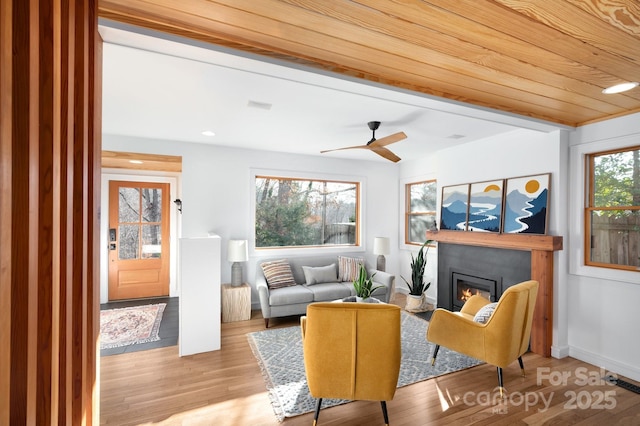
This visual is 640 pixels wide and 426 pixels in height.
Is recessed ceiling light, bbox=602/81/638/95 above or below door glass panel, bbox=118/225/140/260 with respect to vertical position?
above

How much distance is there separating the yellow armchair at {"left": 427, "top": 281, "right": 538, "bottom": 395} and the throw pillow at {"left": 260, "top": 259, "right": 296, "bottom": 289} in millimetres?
2120

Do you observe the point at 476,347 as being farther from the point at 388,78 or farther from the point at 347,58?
the point at 347,58

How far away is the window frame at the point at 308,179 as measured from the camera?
470 cm

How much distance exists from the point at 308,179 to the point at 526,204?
10.2 feet

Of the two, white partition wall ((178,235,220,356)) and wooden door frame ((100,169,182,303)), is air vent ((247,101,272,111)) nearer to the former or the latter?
white partition wall ((178,235,220,356))

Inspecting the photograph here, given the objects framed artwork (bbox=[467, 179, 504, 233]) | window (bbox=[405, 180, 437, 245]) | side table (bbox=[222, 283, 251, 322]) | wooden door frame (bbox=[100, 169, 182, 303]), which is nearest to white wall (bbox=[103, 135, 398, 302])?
side table (bbox=[222, 283, 251, 322])

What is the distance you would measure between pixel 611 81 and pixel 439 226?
2.66 metres

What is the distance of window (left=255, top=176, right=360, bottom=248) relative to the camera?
16.2ft

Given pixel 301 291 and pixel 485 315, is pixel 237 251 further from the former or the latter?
pixel 485 315

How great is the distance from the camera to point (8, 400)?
29.2 inches

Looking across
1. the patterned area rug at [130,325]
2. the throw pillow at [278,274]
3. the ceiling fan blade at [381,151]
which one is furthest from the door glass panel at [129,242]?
the ceiling fan blade at [381,151]

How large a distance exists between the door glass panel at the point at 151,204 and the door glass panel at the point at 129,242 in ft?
0.80

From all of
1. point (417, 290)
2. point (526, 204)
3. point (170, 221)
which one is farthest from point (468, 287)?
point (170, 221)

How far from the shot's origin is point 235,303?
4.15 m
